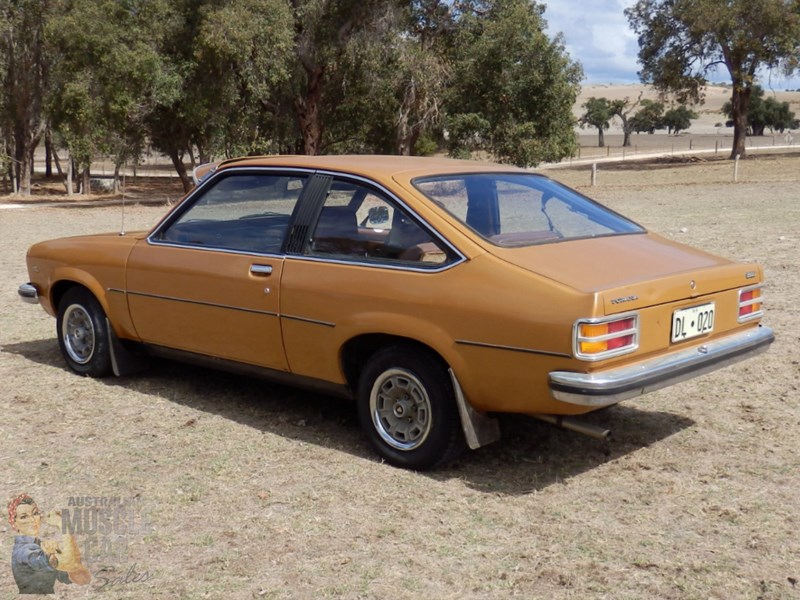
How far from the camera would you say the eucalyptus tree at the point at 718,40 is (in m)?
39.9

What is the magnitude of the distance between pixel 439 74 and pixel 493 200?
23.6m

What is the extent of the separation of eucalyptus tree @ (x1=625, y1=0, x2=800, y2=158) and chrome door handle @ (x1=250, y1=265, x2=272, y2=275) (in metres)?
39.1

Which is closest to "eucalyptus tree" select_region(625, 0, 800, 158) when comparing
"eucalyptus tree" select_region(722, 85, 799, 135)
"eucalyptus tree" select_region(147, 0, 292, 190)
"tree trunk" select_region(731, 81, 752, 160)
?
"tree trunk" select_region(731, 81, 752, 160)

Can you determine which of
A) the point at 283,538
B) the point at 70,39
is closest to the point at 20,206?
the point at 70,39

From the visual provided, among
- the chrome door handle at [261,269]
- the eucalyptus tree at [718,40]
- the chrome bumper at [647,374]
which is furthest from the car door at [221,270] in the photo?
the eucalyptus tree at [718,40]

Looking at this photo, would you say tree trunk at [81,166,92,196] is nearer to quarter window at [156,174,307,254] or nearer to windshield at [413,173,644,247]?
quarter window at [156,174,307,254]

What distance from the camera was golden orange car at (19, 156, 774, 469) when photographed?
4.36 metres

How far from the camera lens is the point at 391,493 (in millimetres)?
4625

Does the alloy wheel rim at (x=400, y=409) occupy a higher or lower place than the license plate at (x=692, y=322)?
lower

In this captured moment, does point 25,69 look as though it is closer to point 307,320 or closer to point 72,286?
point 72,286

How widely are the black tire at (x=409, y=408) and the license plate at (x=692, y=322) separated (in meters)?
1.12

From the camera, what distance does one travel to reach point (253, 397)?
251 inches

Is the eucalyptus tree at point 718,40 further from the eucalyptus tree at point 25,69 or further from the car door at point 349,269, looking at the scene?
the car door at point 349,269

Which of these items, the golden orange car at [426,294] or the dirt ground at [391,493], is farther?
the golden orange car at [426,294]
